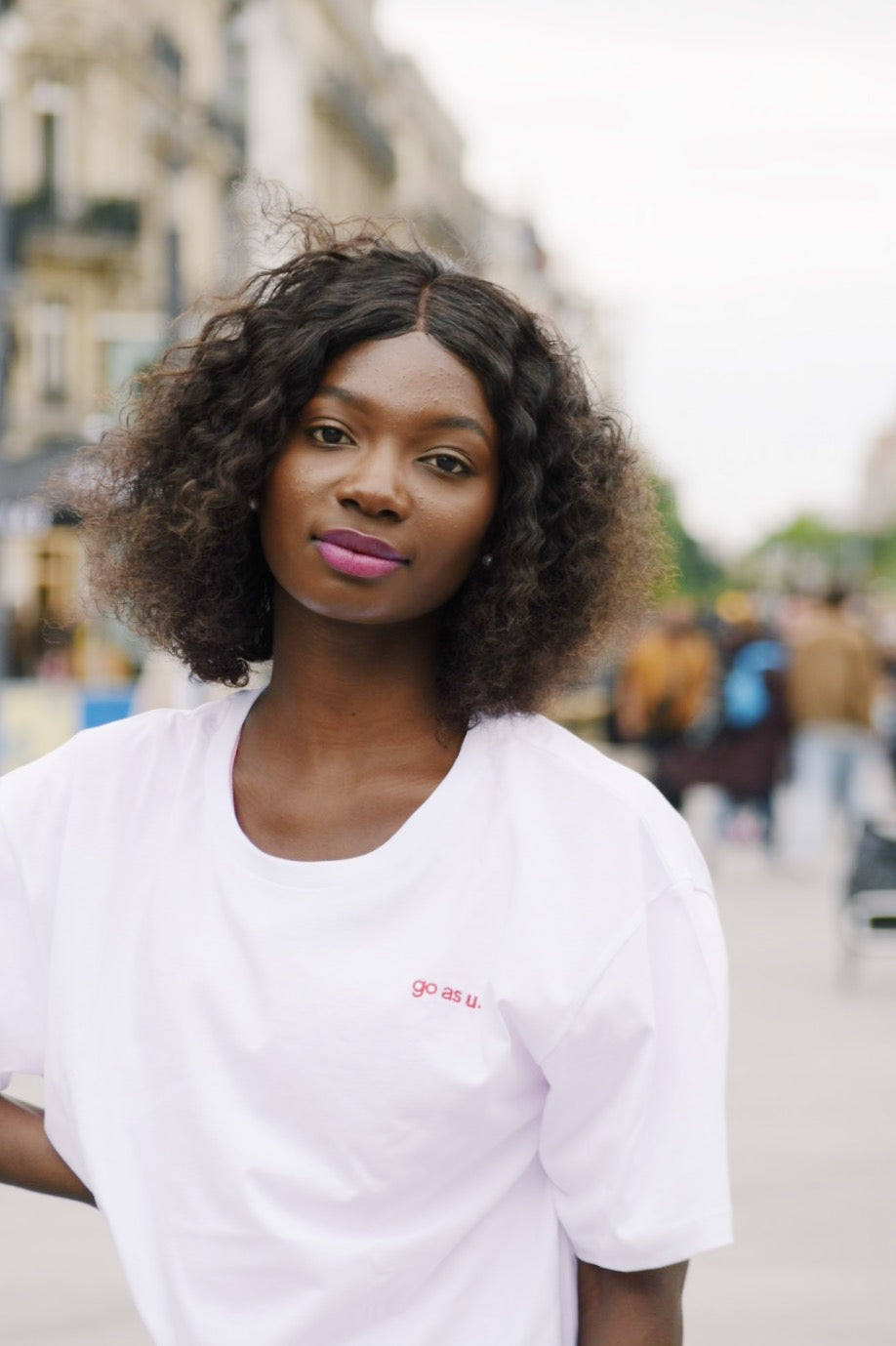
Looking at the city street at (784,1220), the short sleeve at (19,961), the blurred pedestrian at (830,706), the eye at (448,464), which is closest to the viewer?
the eye at (448,464)

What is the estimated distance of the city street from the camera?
461 centimetres

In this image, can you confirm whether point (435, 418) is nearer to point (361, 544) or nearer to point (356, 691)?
point (361, 544)

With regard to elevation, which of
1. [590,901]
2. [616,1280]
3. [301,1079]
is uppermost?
[590,901]

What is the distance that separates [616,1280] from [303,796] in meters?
0.47

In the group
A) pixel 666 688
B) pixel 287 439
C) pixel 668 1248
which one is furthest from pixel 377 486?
pixel 666 688

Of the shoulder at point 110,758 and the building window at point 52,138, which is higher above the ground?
the building window at point 52,138

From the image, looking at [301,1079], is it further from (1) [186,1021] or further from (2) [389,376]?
(2) [389,376]

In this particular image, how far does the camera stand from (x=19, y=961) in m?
1.79

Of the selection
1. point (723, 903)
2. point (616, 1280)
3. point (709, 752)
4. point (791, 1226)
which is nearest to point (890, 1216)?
point (791, 1226)

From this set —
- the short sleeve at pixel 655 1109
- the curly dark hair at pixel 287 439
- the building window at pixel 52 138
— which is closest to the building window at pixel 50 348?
the building window at pixel 52 138

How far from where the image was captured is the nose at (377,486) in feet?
5.41

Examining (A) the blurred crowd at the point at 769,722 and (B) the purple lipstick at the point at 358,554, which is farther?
(A) the blurred crowd at the point at 769,722

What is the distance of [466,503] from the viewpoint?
5.61 feet

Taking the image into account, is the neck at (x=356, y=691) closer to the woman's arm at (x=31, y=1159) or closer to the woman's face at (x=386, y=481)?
the woman's face at (x=386, y=481)
